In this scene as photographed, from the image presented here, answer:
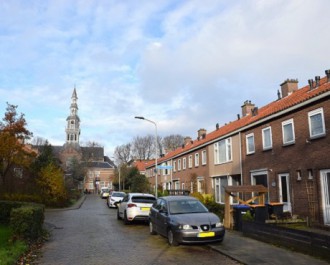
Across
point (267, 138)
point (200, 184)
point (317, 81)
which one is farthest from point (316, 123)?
point (200, 184)

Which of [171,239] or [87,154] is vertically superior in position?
[87,154]

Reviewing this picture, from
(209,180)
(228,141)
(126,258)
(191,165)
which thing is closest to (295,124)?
(228,141)

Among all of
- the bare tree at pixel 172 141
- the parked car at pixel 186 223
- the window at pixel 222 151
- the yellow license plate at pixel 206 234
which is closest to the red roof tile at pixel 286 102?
the window at pixel 222 151

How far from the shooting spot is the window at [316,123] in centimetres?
1541

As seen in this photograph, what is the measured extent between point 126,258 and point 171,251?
5.19 feet

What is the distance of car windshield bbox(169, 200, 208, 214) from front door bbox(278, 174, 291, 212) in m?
6.76

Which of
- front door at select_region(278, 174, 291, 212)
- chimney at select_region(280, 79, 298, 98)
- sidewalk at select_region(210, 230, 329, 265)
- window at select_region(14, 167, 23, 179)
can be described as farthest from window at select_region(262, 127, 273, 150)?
window at select_region(14, 167, 23, 179)

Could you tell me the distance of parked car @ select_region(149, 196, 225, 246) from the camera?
426 inches

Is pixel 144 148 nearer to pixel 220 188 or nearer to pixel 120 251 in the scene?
pixel 220 188

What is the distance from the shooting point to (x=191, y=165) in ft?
117

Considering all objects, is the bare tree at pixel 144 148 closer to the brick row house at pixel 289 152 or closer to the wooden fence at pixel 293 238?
the brick row house at pixel 289 152

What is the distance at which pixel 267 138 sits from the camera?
2019 centimetres

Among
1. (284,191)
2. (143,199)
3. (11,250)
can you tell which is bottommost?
(11,250)

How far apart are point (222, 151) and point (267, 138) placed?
7.11m
